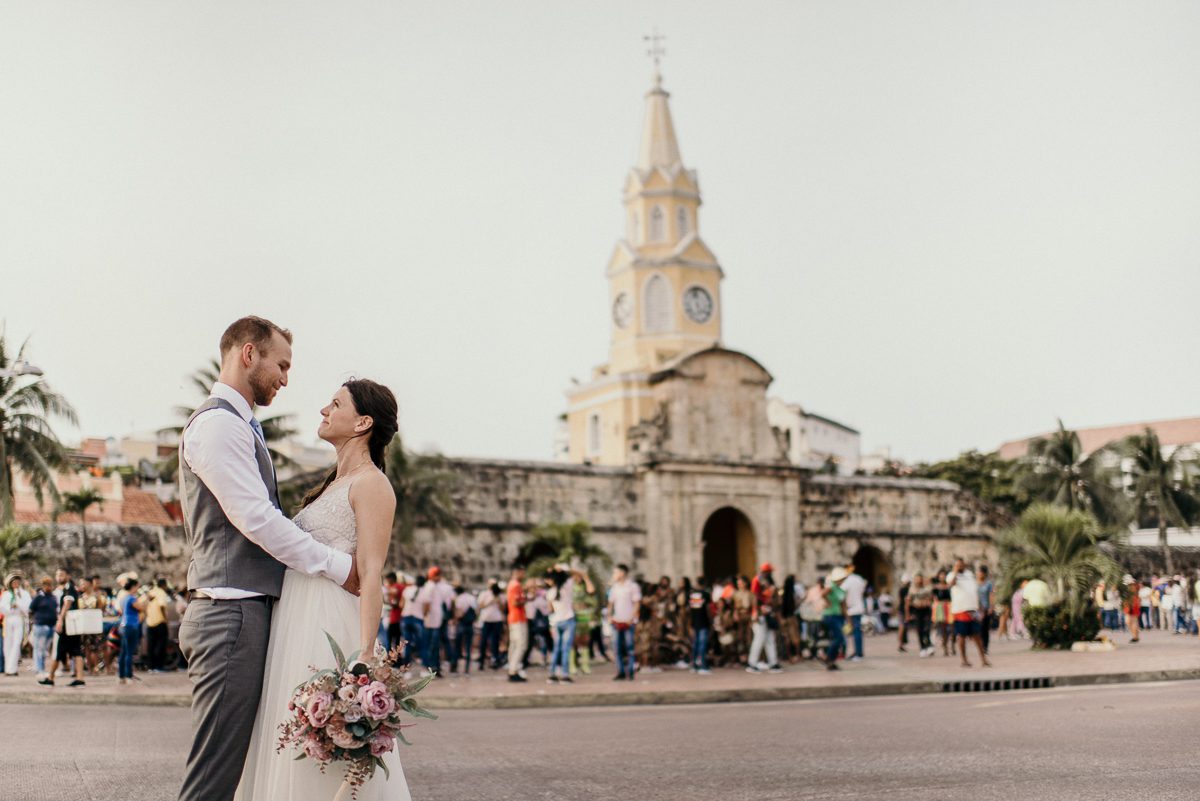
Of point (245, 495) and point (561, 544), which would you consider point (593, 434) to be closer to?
point (561, 544)

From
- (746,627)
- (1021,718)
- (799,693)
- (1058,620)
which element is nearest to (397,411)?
(1021,718)

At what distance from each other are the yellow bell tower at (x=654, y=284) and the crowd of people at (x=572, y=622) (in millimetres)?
24788

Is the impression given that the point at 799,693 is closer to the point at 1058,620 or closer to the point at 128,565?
the point at 1058,620

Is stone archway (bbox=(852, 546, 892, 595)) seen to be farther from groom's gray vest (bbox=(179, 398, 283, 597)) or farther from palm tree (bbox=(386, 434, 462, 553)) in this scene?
groom's gray vest (bbox=(179, 398, 283, 597))

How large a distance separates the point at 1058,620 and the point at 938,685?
7.61 m

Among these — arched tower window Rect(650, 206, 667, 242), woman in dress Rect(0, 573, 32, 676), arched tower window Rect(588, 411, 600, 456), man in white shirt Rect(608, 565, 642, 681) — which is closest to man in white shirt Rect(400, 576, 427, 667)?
man in white shirt Rect(608, 565, 642, 681)

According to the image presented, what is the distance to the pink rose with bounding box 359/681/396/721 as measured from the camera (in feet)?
12.7

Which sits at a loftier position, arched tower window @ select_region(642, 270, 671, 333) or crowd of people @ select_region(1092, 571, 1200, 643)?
arched tower window @ select_region(642, 270, 671, 333)

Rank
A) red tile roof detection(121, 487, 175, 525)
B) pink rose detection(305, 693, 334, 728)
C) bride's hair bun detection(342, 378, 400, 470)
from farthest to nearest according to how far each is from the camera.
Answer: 1. red tile roof detection(121, 487, 175, 525)
2. bride's hair bun detection(342, 378, 400, 470)
3. pink rose detection(305, 693, 334, 728)

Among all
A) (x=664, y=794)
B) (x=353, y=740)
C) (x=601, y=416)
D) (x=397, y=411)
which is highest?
(x=601, y=416)

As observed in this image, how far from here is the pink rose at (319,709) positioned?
151 inches

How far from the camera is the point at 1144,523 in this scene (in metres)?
66.6

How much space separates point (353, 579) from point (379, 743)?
0.60 metres

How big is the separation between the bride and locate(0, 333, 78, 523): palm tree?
90.7ft
